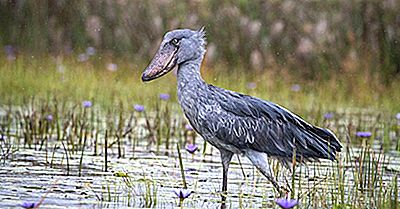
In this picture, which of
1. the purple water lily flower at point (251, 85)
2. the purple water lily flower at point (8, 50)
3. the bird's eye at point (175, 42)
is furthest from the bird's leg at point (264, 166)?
the purple water lily flower at point (8, 50)

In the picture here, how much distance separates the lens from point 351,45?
14.0 meters

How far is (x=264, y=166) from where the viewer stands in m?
6.62

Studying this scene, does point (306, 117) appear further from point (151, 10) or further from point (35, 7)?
point (35, 7)

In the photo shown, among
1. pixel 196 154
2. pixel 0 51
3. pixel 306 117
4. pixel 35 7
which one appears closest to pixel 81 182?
pixel 196 154

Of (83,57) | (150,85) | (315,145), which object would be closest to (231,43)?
(150,85)

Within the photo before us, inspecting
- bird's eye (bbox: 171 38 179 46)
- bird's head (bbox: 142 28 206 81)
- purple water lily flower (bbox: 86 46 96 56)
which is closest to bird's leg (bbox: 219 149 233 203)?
bird's head (bbox: 142 28 206 81)

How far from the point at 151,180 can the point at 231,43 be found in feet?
26.3

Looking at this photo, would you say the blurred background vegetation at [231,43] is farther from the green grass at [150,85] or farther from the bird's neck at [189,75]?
the bird's neck at [189,75]

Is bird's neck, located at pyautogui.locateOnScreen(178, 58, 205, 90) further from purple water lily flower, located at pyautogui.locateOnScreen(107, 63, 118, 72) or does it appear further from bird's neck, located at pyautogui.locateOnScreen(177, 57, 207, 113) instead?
purple water lily flower, located at pyautogui.locateOnScreen(107, 63, 118, 72)

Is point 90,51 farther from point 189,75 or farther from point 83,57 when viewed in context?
point 189,75

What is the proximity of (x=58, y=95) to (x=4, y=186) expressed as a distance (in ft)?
18.3

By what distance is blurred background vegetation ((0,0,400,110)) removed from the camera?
43.7ft

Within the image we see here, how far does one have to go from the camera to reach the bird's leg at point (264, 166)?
256 inches

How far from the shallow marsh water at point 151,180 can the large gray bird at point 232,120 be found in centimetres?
19
